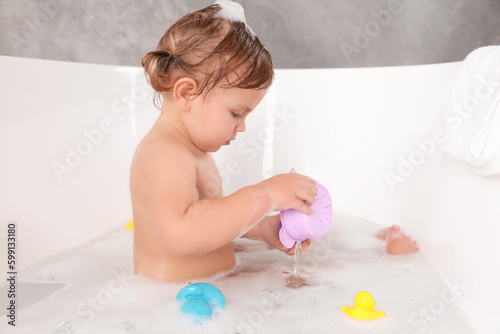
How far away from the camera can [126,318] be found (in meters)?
0.88

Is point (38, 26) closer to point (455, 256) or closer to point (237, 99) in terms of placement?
point (237, 99)

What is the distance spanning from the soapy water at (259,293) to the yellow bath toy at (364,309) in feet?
0.04

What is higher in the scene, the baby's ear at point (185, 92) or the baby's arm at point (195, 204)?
the baby's ear at point (185, 92)

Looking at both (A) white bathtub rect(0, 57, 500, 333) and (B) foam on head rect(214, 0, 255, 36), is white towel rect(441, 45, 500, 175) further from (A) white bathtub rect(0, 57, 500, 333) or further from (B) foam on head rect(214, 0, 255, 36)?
(B) foam on head rect(214, 0, 255, 36)

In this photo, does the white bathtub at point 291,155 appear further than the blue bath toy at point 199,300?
Yes

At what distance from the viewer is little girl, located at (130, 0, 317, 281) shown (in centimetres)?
89

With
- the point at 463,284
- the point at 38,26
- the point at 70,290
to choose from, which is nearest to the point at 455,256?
the point at 463,284

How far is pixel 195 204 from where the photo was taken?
35.3 inches

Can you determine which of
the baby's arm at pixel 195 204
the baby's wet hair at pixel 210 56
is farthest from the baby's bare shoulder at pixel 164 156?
the baby's wet hair at pixel 210 56

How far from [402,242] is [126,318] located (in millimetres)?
659

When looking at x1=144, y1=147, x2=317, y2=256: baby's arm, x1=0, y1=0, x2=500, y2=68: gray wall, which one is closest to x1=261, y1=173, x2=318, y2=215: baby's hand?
x1=144, y1=147, x2=317, y2=256: baby's arm

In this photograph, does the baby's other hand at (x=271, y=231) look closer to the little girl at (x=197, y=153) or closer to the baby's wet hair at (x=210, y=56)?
the little girl at (x=197, y=153)

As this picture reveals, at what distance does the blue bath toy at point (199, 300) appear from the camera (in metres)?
0.85

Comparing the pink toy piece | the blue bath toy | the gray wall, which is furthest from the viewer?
the gray wall
